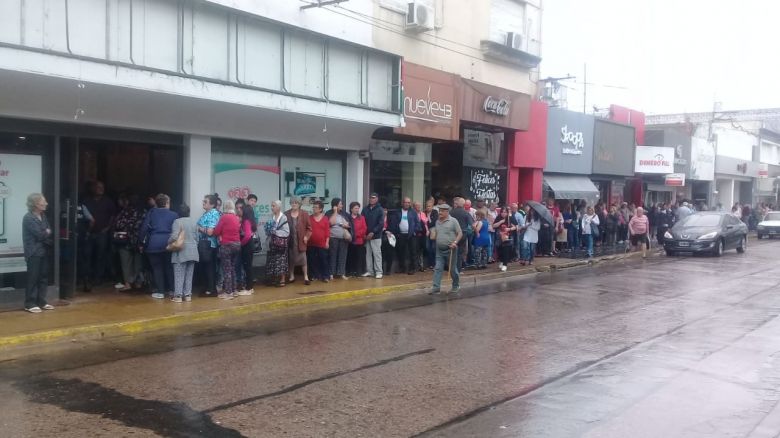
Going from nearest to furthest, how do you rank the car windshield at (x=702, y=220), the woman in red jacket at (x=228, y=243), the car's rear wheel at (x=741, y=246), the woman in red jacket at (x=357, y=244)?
the woman in red jacket at (x=228, y=243) → the woman in red jacket at (x=357, y=244) → the car windshield at (x=702, y=220) → the car's rear wheel at (x=741, y=246)

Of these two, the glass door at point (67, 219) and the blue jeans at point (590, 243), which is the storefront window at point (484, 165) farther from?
the glass door at point (67, 219)

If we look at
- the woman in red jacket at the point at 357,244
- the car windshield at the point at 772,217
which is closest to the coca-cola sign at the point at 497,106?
the woman in red jacket at the point at 357,244

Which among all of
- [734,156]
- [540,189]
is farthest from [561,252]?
[734,156]

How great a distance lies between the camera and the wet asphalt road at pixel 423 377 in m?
5.74

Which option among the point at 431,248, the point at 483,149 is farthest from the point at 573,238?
the point at 431,248

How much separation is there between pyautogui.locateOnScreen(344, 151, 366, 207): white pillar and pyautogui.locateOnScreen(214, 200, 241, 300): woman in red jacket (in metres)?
4.58

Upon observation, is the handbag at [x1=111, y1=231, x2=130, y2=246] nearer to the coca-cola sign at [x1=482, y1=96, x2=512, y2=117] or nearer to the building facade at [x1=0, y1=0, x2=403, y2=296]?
the building facade at [x1=0, y1=0, x2=403, y2=296]

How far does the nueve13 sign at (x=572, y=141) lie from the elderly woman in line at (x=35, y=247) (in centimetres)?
1781

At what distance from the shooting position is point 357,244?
48.1ft

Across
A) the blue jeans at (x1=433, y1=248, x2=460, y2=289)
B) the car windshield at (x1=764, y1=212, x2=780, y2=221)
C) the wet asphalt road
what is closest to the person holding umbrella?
the blue jeans at (x1=433, y1=248, x2=460, y2=289)

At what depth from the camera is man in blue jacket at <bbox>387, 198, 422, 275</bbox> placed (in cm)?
1554

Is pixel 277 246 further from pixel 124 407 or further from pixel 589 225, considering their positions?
pixel 589 225

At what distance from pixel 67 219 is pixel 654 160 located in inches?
997

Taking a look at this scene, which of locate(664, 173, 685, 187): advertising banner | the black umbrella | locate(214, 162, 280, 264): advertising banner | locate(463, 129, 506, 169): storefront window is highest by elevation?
locate(463, 129, 506, 169): storefront window
